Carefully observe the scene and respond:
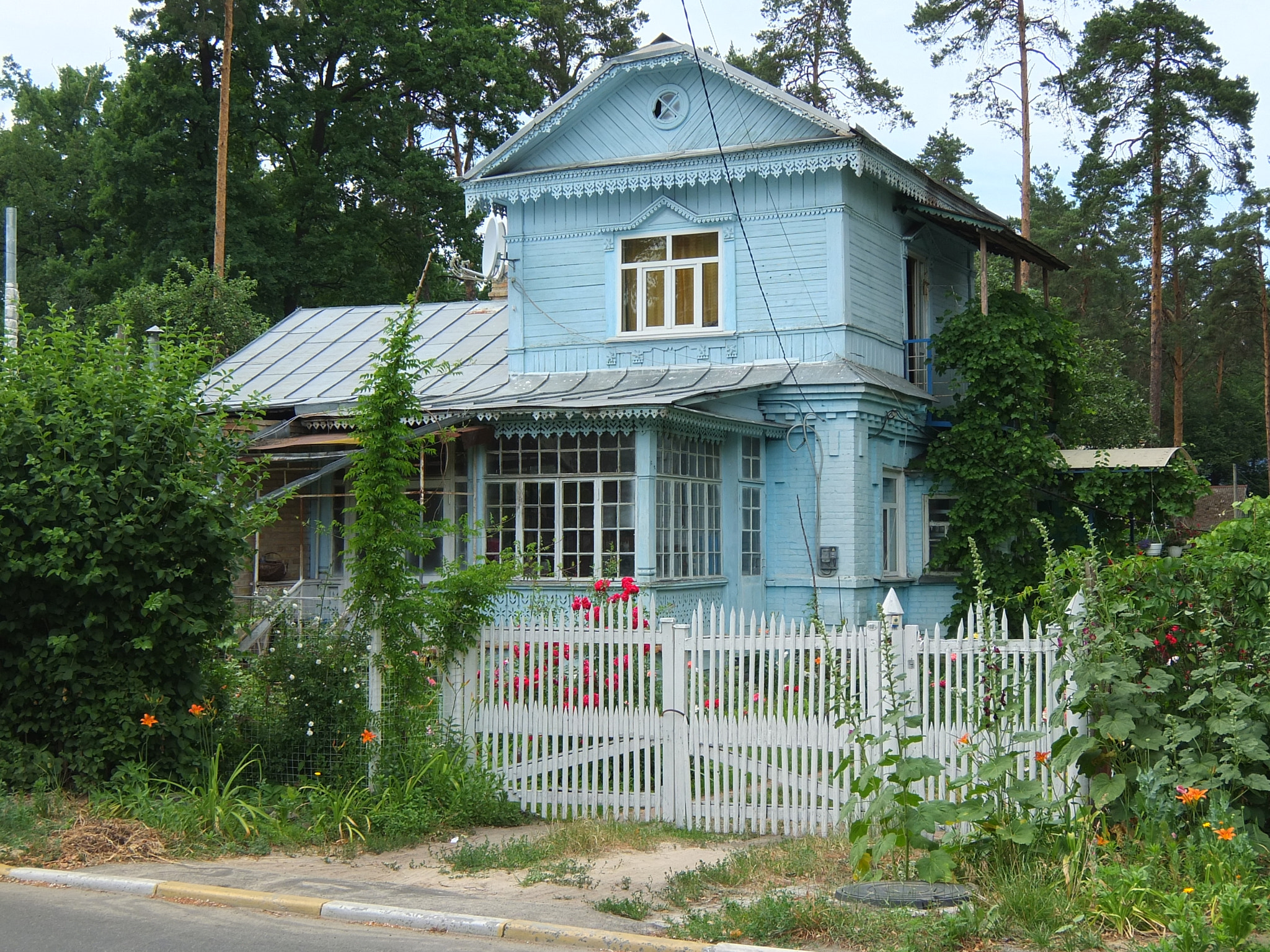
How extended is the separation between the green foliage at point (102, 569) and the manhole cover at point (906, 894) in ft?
16.8

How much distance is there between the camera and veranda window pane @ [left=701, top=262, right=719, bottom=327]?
17859 mm

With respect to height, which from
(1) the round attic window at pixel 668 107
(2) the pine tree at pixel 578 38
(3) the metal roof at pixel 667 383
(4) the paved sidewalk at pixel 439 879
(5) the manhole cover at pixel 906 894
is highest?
(2) the pine tree at pixel 578 38

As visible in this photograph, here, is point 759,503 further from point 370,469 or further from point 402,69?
point 402,69

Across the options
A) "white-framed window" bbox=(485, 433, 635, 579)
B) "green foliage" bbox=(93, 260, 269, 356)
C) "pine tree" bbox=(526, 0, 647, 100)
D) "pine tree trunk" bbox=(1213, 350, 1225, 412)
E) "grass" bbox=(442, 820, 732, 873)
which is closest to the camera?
"grass" bbox=(442, 820, 732, 873)

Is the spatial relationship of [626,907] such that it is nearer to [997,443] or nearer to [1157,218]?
[997,443]

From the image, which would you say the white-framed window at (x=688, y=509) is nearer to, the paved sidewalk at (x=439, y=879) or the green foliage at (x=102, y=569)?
the green foliage at (x=102, y=569)

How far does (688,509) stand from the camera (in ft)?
52.4

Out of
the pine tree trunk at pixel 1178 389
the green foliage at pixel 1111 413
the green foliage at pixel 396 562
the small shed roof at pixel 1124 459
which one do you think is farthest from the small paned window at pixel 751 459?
the pine tree trunk at pixel 1178 389

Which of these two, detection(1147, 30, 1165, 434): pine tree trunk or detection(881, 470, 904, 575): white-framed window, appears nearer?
detection(881, 470, 904, 575): white-framed window

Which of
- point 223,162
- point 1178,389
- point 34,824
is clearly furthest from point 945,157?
point 34,824

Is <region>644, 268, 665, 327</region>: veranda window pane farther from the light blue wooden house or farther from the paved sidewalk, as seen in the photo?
the paved sidewalk

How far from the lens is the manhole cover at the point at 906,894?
22.2 ft

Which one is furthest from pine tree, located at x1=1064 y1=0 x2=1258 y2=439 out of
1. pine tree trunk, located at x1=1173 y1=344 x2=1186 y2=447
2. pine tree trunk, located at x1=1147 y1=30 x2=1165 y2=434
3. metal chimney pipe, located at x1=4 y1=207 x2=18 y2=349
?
metal chimney pipe, located at x1=4 y1=207 x2=18 y2=349

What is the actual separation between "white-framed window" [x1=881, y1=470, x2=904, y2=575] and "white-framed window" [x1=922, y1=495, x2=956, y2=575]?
1.55 feet
